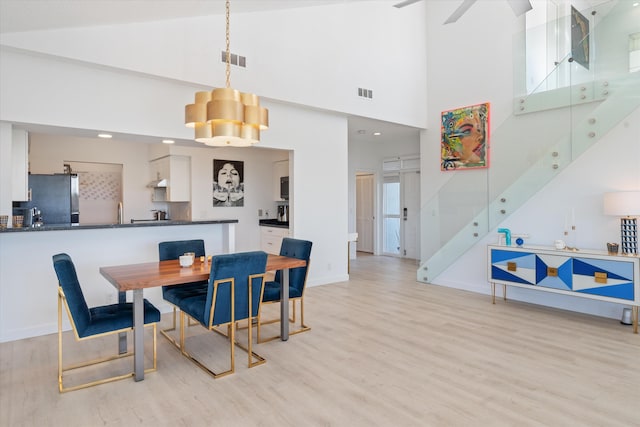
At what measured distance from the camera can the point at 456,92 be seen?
612 centimetres

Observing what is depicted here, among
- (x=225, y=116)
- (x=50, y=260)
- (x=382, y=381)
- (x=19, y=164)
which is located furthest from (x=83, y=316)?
(x=19, y=164)

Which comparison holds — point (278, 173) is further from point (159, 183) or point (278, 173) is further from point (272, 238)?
point (159, 183)

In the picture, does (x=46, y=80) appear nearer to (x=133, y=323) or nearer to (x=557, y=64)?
(x=133, y=323)

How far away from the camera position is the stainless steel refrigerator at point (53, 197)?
5.03 meters

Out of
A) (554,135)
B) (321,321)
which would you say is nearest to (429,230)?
(554,135)

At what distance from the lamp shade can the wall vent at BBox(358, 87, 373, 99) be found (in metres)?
3.42

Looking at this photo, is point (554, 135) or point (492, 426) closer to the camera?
point (492, 426)

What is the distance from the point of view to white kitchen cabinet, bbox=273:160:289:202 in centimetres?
741

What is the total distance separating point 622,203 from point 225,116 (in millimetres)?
4088

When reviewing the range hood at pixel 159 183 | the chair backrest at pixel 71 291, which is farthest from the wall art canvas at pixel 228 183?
the chair backrest at pixel 71 291

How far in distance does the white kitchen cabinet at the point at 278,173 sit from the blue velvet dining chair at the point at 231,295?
4544mm

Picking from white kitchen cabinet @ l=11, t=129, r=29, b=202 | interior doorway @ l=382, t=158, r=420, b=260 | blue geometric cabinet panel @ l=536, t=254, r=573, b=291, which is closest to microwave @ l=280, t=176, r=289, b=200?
interior doorway @ l=382, t=158, r=420, b=260

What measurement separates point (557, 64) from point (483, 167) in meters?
1.58

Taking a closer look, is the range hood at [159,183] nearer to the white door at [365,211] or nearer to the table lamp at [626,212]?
the white door at [365,211]
